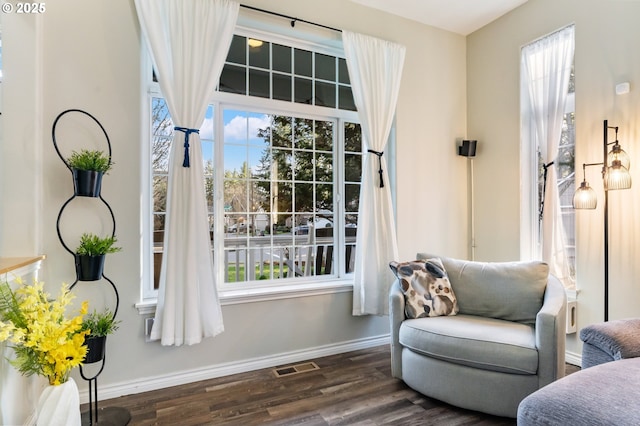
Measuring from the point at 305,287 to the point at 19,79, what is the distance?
7.68 ft

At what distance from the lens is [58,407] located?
1482 mm

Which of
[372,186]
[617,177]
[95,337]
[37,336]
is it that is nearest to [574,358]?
[617,177]

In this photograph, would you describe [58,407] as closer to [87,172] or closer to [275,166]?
[87,172]

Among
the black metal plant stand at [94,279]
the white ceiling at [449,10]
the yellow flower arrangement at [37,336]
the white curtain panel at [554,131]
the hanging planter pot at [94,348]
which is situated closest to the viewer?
the yellow flower arrangement at [37,336]

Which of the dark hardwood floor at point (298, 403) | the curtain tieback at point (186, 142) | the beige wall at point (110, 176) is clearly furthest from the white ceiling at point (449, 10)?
the dark hardwood floor at point (298, 403)

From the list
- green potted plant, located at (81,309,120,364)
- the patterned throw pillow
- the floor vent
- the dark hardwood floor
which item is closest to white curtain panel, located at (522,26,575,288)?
the dark hardwood floor

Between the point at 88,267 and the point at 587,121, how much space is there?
3.68m

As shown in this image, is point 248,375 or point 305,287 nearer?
point 248,375

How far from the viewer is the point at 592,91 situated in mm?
2686

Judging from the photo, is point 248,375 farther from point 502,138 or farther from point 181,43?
point 502,138

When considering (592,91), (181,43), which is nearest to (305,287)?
(181,43)

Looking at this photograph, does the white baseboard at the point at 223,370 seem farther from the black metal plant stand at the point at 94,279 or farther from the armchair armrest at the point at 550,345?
the armchair armrest at the point at 550,345

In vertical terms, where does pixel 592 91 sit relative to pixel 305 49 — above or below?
below

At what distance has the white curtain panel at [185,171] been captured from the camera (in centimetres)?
232
